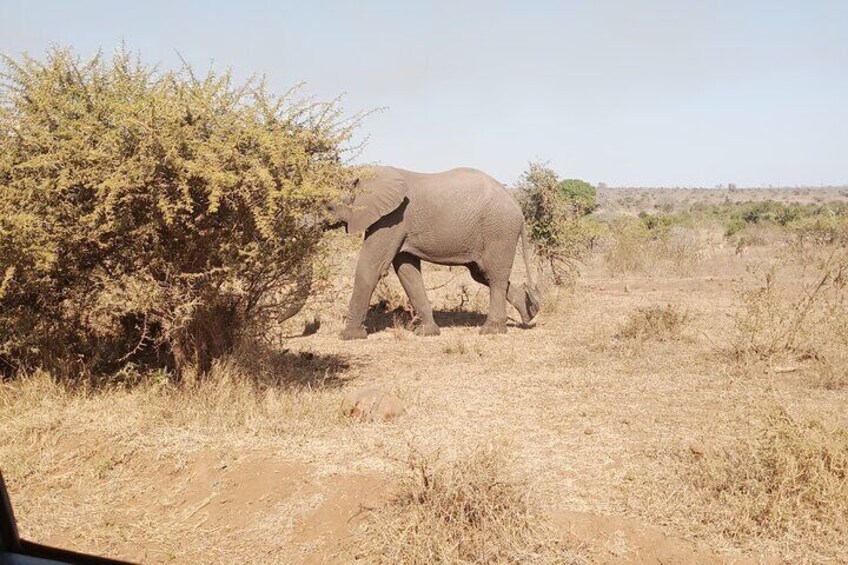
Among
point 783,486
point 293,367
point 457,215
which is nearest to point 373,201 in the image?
point 457,215

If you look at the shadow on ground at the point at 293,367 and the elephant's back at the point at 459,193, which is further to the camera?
the elephant's back at the point at 459,193

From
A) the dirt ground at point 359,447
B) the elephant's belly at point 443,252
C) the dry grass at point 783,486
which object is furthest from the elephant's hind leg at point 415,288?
the dry grass at point 783,486

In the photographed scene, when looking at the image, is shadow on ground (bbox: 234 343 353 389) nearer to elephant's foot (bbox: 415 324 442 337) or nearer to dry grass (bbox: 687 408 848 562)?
elephant's foot (bbox: 415 324 442 337)

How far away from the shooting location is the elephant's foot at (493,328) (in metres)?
12.2

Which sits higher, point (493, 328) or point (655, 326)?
point (655, 326)

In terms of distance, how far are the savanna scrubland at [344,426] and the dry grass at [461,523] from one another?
14 millimetres

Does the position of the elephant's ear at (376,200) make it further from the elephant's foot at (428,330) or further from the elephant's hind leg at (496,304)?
the elephant's hind leg at (496,304)

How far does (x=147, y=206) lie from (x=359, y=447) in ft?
9.05

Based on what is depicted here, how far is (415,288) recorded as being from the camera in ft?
40.2

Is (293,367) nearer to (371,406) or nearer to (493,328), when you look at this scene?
(371,406)

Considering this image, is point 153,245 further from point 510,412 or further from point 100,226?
point 510,412

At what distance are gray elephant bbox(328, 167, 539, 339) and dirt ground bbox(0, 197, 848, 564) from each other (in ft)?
7.61

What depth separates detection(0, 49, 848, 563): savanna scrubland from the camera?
A: 4.47m

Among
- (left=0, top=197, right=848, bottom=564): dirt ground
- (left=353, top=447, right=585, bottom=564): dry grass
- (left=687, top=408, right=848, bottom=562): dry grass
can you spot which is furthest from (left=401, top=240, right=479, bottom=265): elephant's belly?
(left=353, top=447, right=585, bottom=564): dry grass
